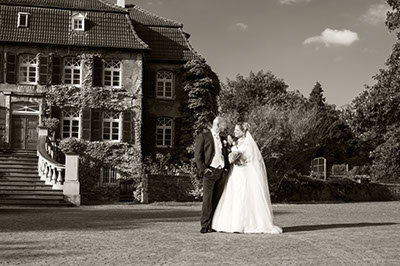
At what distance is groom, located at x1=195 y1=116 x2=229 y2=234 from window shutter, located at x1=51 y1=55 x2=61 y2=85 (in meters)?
22.8

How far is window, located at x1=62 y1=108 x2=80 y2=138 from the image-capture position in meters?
33.1

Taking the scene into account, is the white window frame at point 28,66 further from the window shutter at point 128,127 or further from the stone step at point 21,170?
the stone step at point 21,170

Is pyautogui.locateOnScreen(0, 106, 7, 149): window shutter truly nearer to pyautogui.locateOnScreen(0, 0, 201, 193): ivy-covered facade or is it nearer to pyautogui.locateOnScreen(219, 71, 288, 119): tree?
pyautogui.locateOnScreen(0, 0, 201, 193): ivy-covered facade

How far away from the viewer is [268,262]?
25.6 ft

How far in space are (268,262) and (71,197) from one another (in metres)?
14.8

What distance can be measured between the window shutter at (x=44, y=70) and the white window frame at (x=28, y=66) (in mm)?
295

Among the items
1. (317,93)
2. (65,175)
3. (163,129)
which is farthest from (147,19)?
(317,93)

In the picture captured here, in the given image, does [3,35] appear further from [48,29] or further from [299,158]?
[299,158]

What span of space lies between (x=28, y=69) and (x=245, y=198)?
78.8 ft

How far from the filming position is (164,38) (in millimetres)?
36844

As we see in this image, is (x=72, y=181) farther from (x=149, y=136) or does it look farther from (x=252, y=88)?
(x=252, y=88)

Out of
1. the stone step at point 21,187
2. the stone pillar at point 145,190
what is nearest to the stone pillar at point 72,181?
the stone step at point 21,187

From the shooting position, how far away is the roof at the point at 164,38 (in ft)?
117

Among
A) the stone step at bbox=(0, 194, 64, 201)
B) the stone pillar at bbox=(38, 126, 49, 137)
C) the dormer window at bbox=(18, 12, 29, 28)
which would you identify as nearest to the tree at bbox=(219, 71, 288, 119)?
the dormer window at bbox=(18, 12, 29, 28)
